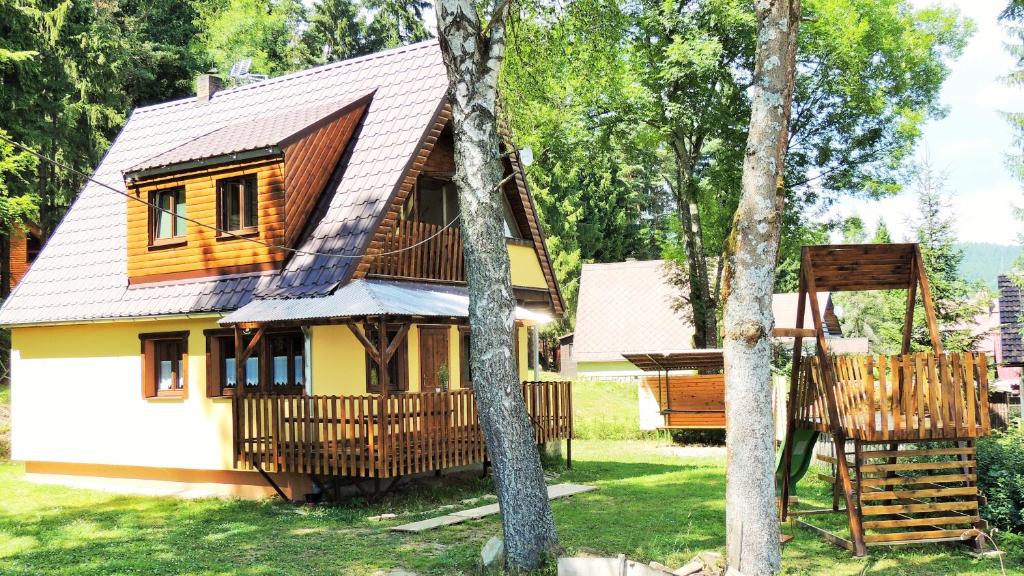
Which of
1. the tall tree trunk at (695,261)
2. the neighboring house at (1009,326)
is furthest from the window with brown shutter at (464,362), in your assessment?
the neighboring house at (1009,326)

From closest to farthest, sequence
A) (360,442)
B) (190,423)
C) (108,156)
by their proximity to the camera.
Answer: (360,442) → (190,423) → (108,156)

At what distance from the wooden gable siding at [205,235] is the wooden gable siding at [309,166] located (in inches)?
7.0

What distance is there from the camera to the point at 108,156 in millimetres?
19625

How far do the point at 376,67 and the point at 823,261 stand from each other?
33.8 feet

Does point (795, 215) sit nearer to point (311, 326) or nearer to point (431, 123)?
point (431, 123)

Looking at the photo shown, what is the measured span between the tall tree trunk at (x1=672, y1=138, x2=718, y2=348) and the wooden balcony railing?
1234 cm

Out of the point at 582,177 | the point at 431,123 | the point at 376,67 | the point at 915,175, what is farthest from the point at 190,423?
the point at 582,177

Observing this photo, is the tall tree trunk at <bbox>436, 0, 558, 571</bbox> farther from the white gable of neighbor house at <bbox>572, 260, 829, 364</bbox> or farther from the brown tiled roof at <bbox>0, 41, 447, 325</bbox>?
the white gable of neighbor house at <bbox>572, 260, 829, 364</bbox>

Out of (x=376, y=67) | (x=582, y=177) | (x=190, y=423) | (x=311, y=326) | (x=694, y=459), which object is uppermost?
(x=582, y=177)

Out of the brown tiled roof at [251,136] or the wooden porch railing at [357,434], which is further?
the brown tiled roof at [251,136]

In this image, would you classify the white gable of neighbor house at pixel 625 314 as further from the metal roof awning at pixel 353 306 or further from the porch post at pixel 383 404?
the porch post at pixel 383 404

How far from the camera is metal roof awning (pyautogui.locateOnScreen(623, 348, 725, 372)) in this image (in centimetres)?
2103

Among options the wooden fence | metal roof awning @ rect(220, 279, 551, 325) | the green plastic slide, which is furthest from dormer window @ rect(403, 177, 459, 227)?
the wooden fence

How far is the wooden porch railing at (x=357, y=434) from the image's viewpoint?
12.6m
